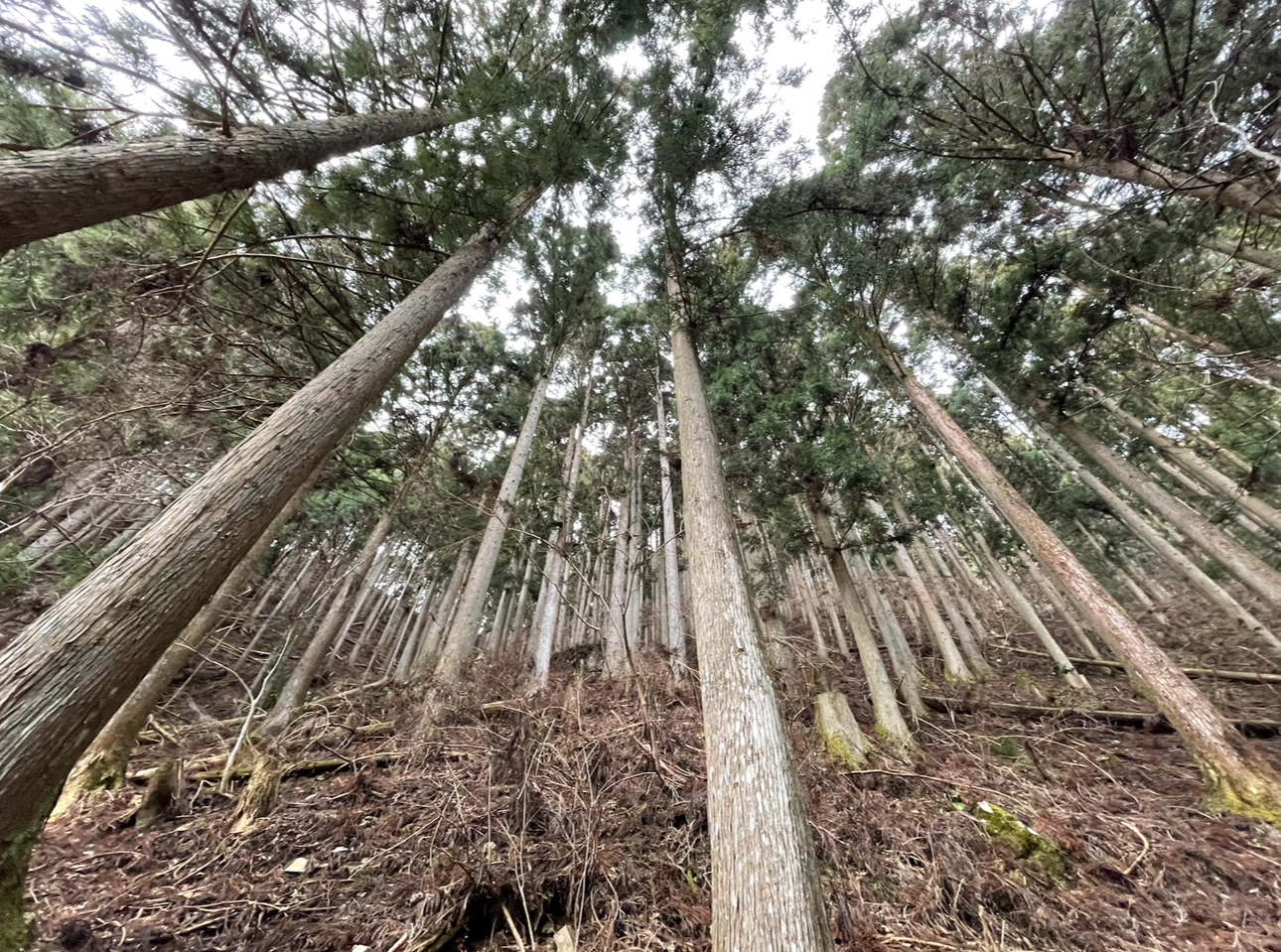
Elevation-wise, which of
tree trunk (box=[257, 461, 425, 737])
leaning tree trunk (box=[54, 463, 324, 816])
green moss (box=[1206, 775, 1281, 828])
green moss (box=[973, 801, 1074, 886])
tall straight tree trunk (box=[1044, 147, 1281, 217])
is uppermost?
tall straight tree trunk (box=[1044, 147, 1281, 217])

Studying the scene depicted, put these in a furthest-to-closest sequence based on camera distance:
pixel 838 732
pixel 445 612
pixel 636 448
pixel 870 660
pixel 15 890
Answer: pixel 445 612 → pixel 636 448 → pixel 870 660 → pixel 838 732 → pixel 15 890

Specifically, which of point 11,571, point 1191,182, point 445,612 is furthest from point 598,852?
point 445,612

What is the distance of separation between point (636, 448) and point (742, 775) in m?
9.63

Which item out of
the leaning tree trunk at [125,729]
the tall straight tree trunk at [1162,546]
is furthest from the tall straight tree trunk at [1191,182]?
the leaning tree trunk at [125,729]

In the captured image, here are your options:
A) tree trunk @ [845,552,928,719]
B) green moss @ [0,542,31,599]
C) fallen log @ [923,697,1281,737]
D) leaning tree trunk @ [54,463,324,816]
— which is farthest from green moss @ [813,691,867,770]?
green moss @ [0,542,31,599]

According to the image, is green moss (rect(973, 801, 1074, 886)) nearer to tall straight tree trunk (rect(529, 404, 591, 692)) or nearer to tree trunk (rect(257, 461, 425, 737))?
tall straight tree trunk (rect(529, 404, 591, 692))

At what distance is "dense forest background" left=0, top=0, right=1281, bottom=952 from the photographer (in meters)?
2.77

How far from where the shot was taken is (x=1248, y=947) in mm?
2584

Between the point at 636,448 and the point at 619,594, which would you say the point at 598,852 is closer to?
the point at 619,594

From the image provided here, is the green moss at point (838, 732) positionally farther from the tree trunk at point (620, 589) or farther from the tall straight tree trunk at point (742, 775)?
the tall straight tree trunk at point (742, 775)

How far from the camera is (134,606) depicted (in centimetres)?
230

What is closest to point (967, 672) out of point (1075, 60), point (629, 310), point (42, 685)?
point (1075, 60)

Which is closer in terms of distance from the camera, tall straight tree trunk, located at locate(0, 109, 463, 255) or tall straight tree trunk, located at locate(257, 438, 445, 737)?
tall straight tree trunk, located at locate(0, 109, 463, 255)

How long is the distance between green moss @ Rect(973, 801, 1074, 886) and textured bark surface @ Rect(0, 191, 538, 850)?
5906 mm
